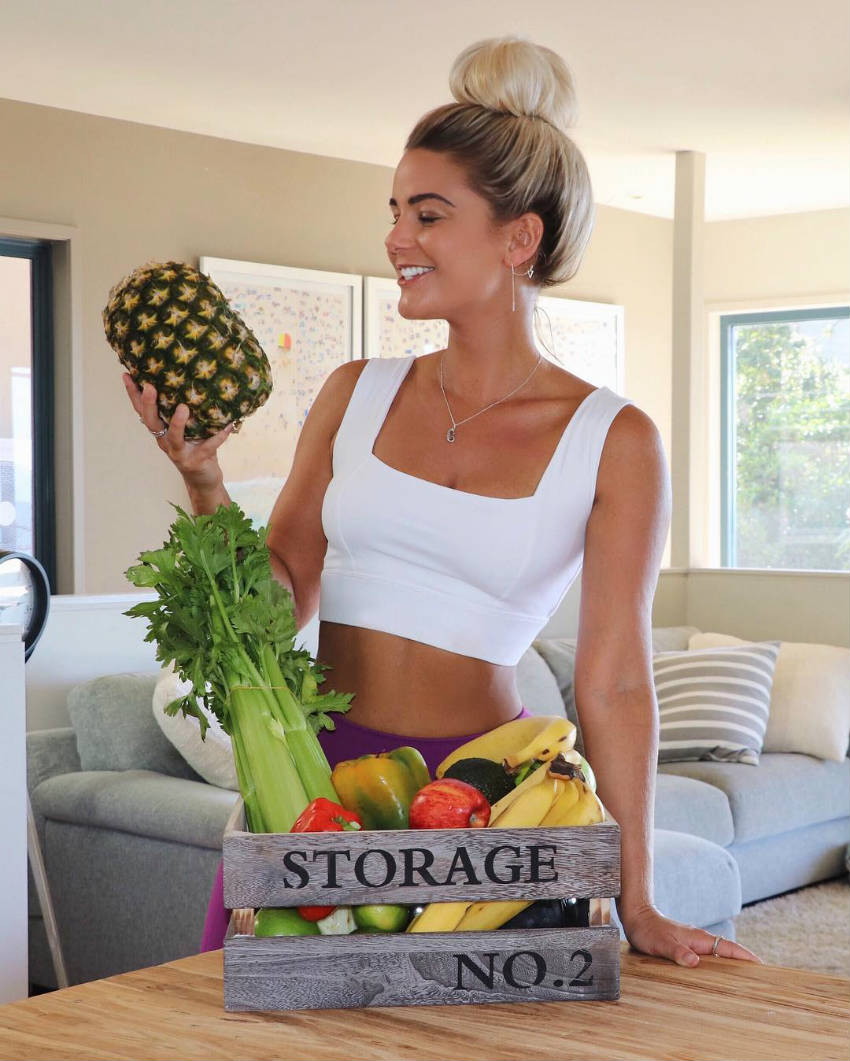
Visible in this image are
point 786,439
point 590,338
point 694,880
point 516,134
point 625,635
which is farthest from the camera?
point 786,439

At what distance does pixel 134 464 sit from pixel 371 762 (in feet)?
17.1

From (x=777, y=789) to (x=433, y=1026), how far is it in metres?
3.86

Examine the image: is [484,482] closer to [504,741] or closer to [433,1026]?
[504,741]

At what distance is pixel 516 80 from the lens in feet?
4.86

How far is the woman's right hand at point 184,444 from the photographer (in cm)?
144

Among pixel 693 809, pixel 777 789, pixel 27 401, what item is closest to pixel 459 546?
pixel 693 809

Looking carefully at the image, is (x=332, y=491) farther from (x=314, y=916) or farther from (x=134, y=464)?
(x=134, y=464)

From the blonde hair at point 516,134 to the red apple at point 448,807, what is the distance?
69cm

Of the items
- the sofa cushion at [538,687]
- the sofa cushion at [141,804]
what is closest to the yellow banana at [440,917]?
the sofa cushion at [141,804]

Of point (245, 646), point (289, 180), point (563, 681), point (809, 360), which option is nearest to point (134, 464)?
point (289, 180)

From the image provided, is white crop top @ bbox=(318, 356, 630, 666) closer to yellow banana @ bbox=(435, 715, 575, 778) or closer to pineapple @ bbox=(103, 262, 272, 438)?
pineapple @ bbox=(103, 262, 272, 438)

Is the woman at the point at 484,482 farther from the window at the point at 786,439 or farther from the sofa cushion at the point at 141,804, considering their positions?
the window at the point at 786,439

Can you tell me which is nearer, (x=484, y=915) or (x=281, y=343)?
(x=484, y=915)

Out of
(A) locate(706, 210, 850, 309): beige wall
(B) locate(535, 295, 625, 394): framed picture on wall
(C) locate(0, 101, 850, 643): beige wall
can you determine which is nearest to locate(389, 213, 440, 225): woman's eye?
(C) locate(0, 101, 850, 643): beige wall
